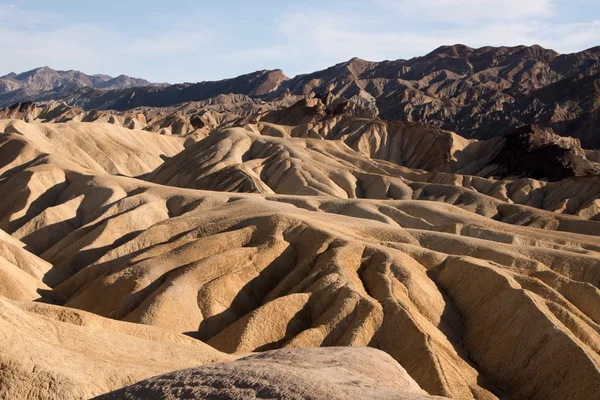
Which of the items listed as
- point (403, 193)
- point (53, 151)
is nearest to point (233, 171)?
point (403, 193)

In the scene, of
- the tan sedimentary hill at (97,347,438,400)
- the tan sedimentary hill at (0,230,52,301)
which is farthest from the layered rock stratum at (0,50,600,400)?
the tan sedimentary hill at (0,230,52,301)

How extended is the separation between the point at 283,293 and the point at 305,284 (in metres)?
1.99

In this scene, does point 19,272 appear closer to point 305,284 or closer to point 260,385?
point 305,284

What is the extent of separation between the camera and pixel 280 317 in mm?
40438

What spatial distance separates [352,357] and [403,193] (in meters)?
76.7

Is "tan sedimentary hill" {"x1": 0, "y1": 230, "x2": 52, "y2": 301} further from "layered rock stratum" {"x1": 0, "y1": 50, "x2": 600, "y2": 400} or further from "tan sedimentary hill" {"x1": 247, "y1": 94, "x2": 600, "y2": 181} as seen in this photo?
"tan sedimentary hill" {"x1": 247, "y1": 94, "x2": 600, "y2": 181}

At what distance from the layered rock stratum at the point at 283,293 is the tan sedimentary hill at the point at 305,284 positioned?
12cm

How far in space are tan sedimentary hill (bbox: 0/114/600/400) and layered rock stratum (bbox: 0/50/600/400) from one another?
4.8 inches

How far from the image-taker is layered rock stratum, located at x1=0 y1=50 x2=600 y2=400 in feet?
72.6

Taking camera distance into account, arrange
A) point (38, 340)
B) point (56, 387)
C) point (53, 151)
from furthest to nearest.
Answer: point (53, 151) → point (38, 340) → point (56, 387)

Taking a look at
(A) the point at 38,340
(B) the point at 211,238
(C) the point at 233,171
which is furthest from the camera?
(C) the point at 233,171

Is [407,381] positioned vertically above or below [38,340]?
below

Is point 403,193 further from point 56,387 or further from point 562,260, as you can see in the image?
point 56,387

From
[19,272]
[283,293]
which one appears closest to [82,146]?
[19,272]
